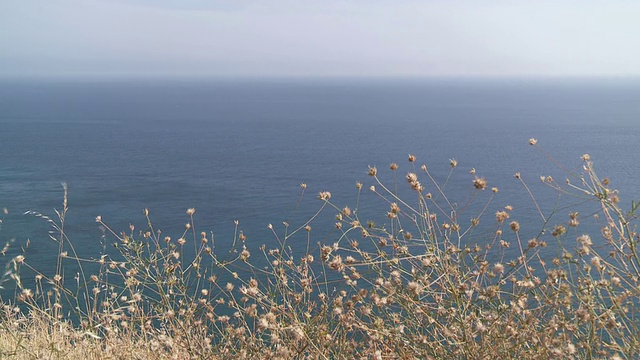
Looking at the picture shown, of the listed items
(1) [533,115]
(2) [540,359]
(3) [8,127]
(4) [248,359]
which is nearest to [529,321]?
(2) [540,359]

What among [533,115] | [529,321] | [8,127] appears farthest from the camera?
[533,115]

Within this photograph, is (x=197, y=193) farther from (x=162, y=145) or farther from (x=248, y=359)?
(x=248, y=359)

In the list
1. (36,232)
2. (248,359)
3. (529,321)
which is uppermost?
(529,321)

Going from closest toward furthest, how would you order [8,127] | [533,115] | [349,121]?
[8,127] < [349,121] < [533,115]

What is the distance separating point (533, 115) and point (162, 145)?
163 feet

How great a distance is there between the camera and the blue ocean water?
29.8 m

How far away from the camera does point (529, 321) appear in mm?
3387

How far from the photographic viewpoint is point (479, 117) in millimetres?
76062

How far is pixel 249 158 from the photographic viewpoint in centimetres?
4550

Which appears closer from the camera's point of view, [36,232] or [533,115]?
[36,232]

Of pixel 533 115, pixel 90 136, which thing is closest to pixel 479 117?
pixel 533 115

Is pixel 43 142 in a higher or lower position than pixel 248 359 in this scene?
lower

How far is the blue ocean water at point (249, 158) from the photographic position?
2978 cm

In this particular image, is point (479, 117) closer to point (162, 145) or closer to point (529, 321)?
point (162, 145)
